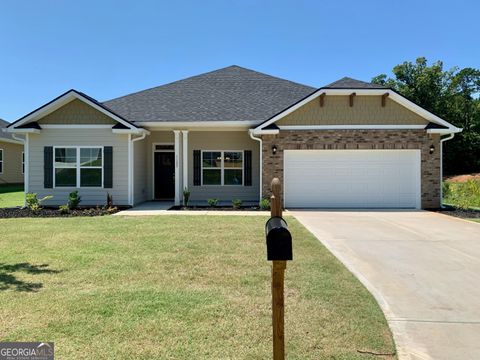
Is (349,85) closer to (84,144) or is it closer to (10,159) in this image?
(84,144)

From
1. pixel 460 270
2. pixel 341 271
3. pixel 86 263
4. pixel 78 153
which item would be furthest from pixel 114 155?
pixel 460 270

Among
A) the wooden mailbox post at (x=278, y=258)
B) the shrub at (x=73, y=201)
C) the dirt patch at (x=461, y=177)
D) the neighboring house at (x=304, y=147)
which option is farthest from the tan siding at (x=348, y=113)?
the dirt patch at (x=461, y=177)

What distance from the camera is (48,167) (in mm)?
14648

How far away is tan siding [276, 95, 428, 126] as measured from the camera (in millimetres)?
14469

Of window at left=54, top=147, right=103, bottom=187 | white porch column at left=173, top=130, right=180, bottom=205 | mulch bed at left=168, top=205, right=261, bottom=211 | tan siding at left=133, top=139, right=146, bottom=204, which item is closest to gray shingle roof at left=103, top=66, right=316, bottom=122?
white porch column at left=173, top=130, right=180, bottom=205

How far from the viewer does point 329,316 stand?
423 centimetres

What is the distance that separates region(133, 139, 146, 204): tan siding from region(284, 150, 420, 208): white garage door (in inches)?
233

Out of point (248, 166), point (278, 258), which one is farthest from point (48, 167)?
point (278, 258)

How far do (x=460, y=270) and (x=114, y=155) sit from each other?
12.1 meters

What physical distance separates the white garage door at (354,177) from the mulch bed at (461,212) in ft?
3.48

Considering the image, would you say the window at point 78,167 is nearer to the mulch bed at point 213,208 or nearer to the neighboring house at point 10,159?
the mulch bed at point 213,208

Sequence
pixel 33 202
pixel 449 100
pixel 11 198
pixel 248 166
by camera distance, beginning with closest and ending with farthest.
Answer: pixel 33 202
pixel 248 166
pixel 11 198
pixel 449 100

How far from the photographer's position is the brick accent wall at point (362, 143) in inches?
571

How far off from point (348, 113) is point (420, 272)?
933 centimetres
